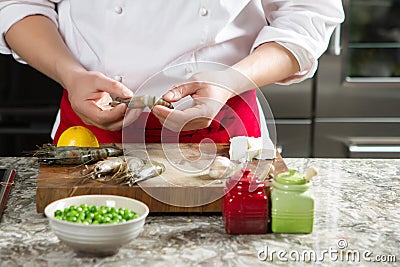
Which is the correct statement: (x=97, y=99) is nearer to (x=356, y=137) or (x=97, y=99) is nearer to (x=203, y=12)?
(x=203, y=12)

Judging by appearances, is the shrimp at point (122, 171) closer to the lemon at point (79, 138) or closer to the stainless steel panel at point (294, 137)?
the lemon at point (79, 138)

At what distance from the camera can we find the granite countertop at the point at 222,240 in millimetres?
1132

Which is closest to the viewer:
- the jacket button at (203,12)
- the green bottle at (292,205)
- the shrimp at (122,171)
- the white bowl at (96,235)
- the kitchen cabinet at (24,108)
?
the white bowl at (96,235)

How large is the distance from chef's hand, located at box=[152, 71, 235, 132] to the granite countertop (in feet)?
0.67

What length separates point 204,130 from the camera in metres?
1.67

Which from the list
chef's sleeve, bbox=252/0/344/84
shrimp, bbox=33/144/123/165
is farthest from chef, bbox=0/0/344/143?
shrimp, bbox=33/144/123/165

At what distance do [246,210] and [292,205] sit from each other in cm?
8

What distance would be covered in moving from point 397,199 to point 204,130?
0.45m

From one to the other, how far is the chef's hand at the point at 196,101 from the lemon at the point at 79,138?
6.7 inches

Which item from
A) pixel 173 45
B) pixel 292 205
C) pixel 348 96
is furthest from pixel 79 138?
pixel 348 96

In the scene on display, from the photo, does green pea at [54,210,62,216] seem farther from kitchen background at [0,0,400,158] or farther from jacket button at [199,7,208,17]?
kitchen background at [0,0,400,158]

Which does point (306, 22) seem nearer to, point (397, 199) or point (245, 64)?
point (245, 64)

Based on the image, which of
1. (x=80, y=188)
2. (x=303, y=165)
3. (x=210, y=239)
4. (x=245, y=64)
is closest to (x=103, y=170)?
(x=80, y=188)

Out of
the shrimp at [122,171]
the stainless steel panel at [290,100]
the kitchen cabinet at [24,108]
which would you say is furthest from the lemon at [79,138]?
the stainless steel panel at [290,100]
